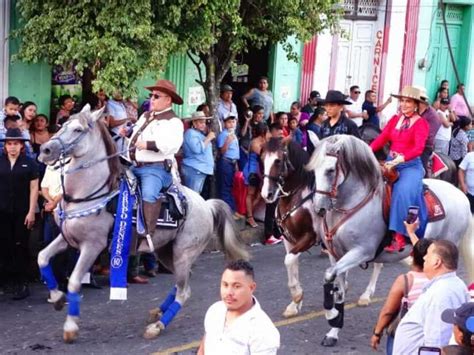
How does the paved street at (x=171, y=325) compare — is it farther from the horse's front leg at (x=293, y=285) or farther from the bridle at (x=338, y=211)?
the bridle at (x=338, y=211)

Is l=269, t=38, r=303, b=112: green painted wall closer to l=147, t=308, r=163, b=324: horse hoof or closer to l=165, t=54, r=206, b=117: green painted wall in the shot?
l=165, t=54, r=206, b=117: green painted wall

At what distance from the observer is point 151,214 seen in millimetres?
9477

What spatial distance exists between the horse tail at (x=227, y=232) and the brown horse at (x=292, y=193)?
0.49m

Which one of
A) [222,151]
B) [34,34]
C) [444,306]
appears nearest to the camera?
[444,306]

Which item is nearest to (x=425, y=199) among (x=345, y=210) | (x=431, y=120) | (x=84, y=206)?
(x=431, y=120)

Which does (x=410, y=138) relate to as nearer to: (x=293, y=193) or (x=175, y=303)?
A: (x=293, y=193)

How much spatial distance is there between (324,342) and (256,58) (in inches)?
387

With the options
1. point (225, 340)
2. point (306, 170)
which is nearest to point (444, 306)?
point (225, 340)

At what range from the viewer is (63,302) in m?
9.47

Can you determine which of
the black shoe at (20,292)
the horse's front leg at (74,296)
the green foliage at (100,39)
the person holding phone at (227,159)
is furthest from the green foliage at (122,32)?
the horse's front leg at (74,296)

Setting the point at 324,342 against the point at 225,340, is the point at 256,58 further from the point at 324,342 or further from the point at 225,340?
the point at 225,340

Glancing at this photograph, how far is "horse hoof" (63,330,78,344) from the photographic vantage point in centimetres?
909

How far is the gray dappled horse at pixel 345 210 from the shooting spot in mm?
9305

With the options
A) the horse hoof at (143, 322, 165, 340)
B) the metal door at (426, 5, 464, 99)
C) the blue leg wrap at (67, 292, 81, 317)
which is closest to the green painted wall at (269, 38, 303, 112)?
the metal door at (426, 5, 464, 99)
